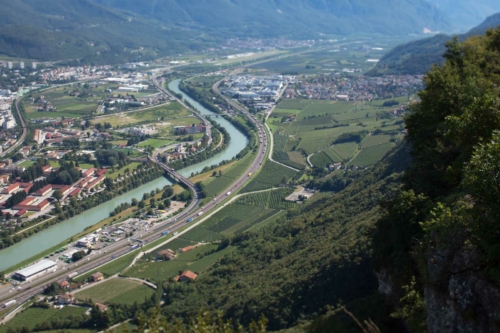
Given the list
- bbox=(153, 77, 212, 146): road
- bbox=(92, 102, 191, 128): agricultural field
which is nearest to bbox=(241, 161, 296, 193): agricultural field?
bbox=(153, 77, 212, 146): road

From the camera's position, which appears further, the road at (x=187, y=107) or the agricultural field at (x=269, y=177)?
the road at (x=187, y=107)

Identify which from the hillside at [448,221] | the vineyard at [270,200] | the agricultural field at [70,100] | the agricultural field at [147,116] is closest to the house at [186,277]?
the vineyard at [270,200]

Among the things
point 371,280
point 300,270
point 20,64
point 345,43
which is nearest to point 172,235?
point 300,270

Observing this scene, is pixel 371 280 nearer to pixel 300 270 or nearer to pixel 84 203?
pixel 300 270

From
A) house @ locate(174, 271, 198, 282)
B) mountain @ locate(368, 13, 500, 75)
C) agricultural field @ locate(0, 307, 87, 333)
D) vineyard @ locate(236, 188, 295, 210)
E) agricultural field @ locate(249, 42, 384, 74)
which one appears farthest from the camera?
agricultural field @ locate(249, 42, 384, 74)

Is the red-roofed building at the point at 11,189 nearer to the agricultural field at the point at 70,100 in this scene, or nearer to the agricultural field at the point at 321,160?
the agricultural field at the point at 321,160

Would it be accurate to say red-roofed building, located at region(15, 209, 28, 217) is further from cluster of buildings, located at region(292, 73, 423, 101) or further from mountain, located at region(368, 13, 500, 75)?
mountain, located at region(368, 13, 500, 75)
